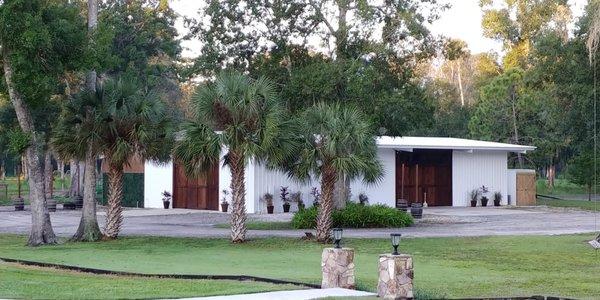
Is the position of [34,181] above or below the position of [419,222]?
above

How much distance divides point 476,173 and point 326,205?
24.6 m

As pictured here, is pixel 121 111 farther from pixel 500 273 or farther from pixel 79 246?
pixel 500 273

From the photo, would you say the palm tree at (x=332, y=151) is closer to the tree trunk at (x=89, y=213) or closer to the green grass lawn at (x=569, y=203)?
the tree trunk at (x=89, y=213)

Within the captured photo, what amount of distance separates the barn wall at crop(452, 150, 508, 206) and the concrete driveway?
2.17 meters

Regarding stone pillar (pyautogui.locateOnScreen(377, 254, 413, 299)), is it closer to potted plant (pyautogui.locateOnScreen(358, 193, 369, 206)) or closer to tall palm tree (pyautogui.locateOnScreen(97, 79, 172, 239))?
tall palm tree (pyautogui.locateOnScreen(97, 79, 172, 239))

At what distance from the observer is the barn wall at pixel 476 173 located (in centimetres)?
5288

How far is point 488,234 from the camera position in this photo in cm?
3231

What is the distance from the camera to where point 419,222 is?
39.1m

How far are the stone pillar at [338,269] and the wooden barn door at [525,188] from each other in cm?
3902

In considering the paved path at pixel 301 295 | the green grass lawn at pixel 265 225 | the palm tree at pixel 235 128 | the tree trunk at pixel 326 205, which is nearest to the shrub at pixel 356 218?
the green grass lawn at pixel 265 225

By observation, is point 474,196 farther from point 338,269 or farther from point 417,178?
point 338,269

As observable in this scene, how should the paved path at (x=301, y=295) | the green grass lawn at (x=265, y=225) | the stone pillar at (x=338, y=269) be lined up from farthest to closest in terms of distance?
the green grass lawn at (x=265, y=225), the stone pillar at (x=338, y=269), the paved path at (x=301, y=295)

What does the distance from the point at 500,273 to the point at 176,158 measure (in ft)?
42.6

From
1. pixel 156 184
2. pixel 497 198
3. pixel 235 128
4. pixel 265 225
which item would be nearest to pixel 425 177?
pixel 497 198
